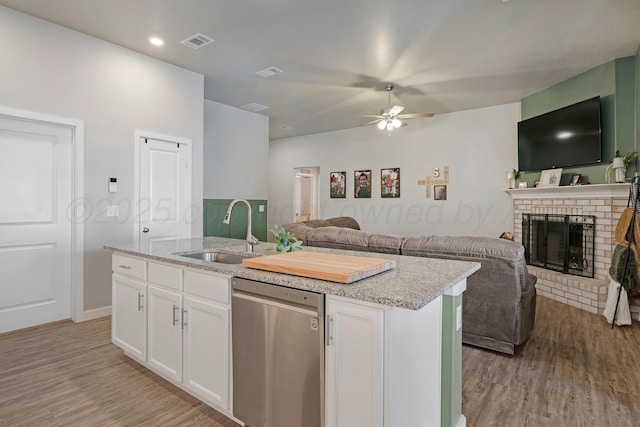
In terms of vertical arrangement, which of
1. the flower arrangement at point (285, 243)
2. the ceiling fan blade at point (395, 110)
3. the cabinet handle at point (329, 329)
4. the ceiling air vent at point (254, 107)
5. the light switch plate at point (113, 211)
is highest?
the ceiling air vent at point (254, 107)

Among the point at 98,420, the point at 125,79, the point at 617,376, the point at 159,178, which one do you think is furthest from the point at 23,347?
the point at 617,376

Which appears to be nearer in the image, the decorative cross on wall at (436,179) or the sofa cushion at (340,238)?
the sofa cushion at (340,238)

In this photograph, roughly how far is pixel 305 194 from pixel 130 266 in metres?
7.51

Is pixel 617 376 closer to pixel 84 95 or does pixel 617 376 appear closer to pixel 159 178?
pixel 159 178

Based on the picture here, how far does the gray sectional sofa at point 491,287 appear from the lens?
2646mm

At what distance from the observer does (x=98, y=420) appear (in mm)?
1903

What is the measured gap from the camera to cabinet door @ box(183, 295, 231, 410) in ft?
5.90

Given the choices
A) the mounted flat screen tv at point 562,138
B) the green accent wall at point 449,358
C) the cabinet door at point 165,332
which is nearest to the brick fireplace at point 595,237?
the mounted flat screen tv at point 562,138

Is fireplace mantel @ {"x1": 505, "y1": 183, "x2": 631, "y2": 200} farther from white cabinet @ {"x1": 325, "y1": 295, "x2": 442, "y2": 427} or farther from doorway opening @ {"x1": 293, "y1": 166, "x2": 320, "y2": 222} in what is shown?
doorway opening @ {"x1": 293, "y1": 166, "x2": 320, "y2": 222}

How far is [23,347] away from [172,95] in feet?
10.1

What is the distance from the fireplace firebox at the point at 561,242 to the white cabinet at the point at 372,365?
4.19m

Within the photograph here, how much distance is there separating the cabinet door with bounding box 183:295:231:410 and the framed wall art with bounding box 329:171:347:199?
6.08 meters

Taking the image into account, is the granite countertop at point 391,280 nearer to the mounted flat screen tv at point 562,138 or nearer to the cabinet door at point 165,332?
the cabinet door at point 165,332

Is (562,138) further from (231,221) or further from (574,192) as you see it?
(231,221)
